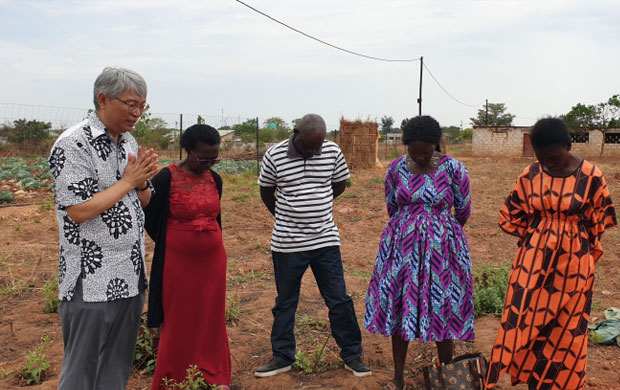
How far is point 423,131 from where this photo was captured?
2.99 meters

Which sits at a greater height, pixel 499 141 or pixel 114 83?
pixel 499 141

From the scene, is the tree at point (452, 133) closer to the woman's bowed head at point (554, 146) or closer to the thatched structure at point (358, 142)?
the thatched structure at point (358, 142)

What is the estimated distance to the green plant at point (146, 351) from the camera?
3.50 metres

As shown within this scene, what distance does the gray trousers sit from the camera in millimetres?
2209

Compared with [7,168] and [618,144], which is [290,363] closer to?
[7,168]

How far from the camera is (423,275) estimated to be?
3.06 meters

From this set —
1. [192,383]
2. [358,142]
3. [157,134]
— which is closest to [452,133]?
[358,142]

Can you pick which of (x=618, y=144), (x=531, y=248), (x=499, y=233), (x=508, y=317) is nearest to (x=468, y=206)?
(x=531, y=248)

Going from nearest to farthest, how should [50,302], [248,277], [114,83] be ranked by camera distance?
[114,83], [50,302], [248,277]

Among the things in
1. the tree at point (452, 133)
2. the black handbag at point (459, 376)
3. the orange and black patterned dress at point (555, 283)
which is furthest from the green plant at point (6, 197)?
the tree at point (452, 133)

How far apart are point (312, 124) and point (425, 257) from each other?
107cm

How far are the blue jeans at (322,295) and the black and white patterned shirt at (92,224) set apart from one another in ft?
4.27

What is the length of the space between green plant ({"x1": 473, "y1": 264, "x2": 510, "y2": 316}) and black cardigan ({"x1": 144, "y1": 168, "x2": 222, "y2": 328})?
2777mm

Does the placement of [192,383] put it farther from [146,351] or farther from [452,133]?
[452,133]
